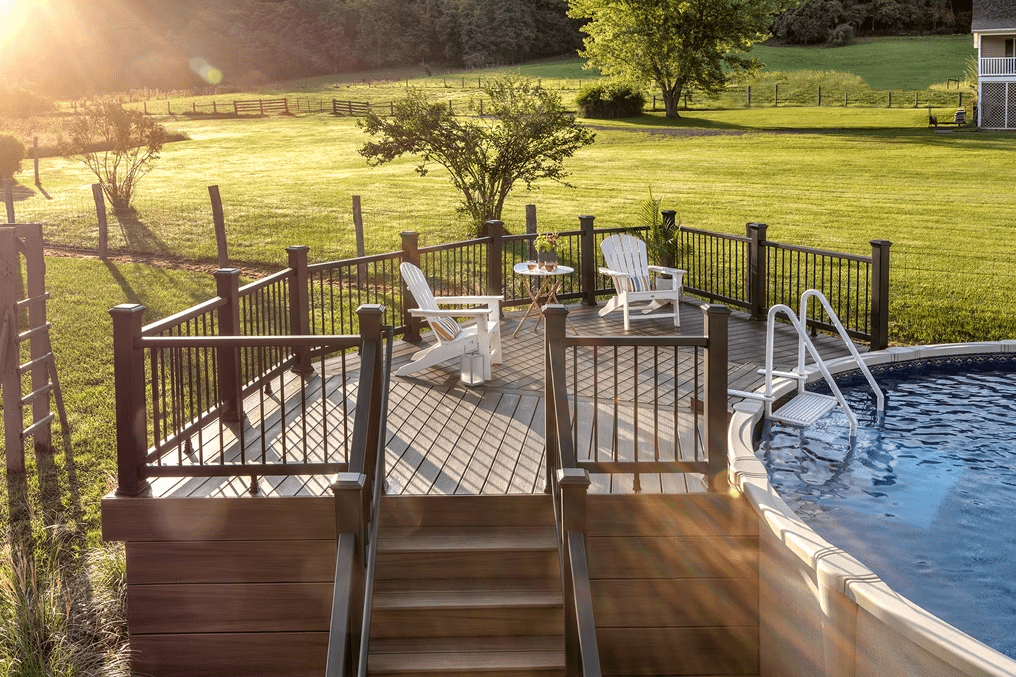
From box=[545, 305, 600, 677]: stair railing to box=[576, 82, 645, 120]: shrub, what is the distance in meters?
34.5

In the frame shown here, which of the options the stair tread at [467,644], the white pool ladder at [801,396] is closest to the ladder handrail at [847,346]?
the white pool ladder at [801,396]

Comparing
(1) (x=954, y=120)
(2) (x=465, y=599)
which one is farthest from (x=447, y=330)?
(1) (x=954, y=120)

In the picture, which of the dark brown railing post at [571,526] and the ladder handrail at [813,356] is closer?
the dark brown railing post at [571,526]

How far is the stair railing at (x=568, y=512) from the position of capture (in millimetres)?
4398

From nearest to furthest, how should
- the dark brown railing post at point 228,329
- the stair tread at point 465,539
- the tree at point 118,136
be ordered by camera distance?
the stair tread at point 465,539 < the dark brown railing post at point 228,329 < the tree at point 118,136

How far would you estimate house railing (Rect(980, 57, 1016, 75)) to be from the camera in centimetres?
3403

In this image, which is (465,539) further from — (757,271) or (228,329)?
(757,271)

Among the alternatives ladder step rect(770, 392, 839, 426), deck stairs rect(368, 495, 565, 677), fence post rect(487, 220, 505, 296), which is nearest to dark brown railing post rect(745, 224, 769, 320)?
fence post rect(487, 220, 505, 296)

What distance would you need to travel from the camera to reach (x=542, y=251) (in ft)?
35.6

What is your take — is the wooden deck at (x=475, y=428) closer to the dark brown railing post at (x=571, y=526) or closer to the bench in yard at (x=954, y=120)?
the dark brown railing post at (x=571, y=526)

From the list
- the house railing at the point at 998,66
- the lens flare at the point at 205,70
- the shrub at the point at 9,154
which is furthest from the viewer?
the lens flare at the point at 205,70

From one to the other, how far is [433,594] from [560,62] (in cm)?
6244

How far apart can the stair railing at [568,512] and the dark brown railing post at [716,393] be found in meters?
0.88

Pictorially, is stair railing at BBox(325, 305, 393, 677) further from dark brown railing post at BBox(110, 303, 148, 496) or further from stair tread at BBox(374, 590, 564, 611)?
dark brown railing post at BBox(110, 303, 148, 496)
